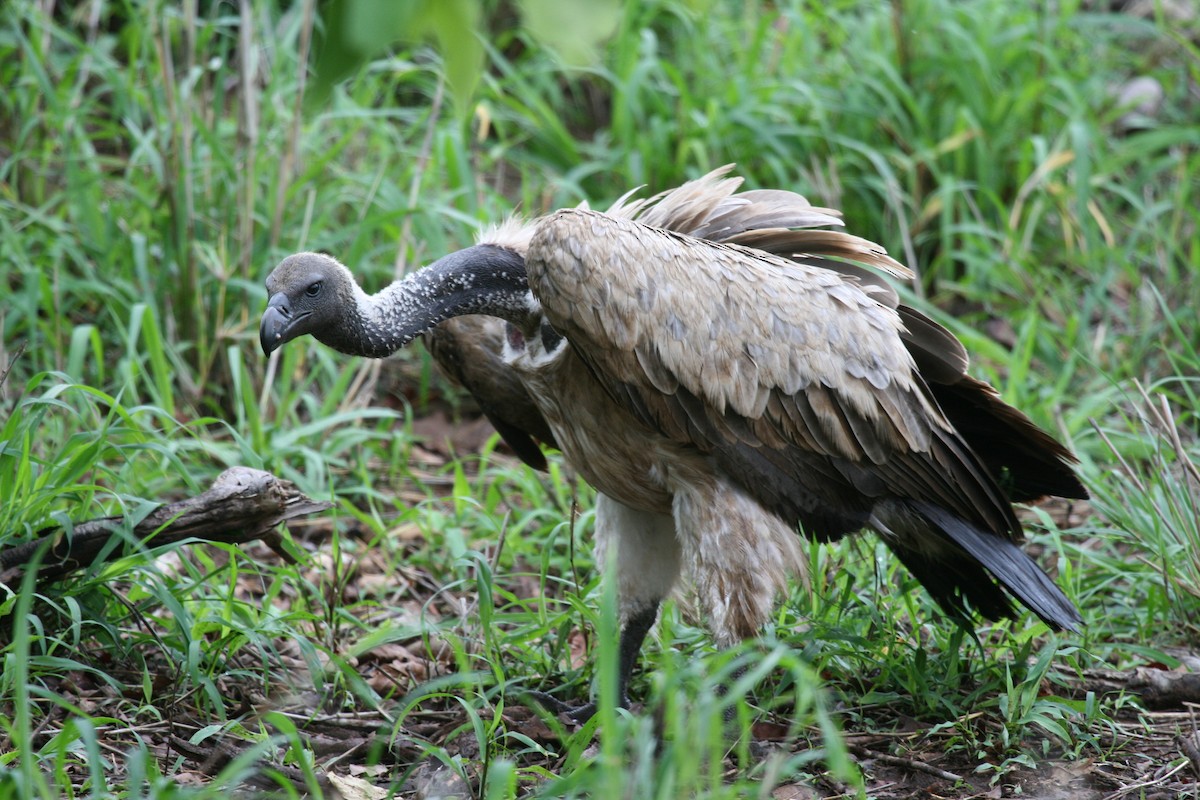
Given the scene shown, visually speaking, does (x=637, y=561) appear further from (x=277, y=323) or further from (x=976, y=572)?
(x=277, y=323)

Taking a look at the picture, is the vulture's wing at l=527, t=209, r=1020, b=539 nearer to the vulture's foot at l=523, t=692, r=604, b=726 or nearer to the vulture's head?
the vulture's head

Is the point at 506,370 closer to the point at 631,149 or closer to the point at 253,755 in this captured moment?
the point at 253,755

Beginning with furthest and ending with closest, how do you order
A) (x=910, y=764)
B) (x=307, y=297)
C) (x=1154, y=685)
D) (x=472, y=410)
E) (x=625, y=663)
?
(x=472, y=410), (x=625, y=663), (x=1154, y=685), (x=307, y=297), (x=910, y=764)

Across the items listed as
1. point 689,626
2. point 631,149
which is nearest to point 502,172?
point 631,149

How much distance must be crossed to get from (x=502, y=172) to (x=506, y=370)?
304 cm

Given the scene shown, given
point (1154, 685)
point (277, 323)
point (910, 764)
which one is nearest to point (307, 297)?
point (277, 323)

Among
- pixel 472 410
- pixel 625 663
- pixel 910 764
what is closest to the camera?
pixel 910 764

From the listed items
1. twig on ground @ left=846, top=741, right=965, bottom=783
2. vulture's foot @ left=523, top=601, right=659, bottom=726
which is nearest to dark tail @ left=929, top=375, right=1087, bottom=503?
twig on ground @ left=846, top=741, right=965, bottom=783

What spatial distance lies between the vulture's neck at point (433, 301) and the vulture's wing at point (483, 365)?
28cm

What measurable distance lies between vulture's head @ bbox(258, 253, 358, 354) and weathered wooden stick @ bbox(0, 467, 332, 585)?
1.31ft

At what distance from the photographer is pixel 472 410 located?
5.97 metres

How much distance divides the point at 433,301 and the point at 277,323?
18.2 inches

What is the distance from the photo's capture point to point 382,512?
5145mm

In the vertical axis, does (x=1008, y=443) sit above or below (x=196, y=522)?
below
